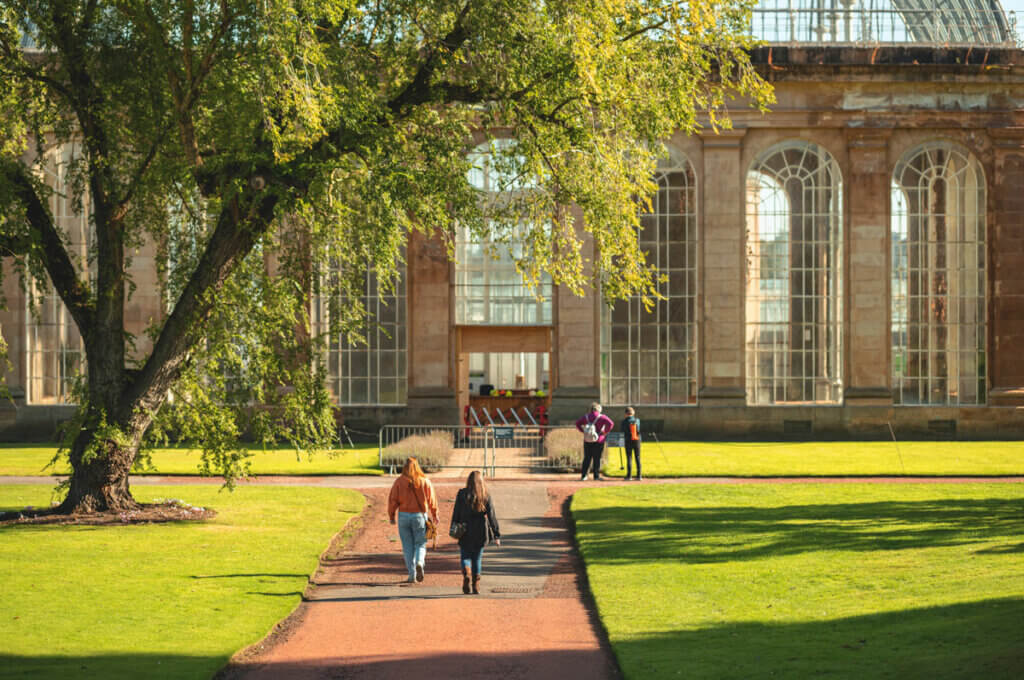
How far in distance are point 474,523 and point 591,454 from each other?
1262 centimetres

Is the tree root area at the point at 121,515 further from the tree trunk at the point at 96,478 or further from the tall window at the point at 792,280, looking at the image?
the tall window at the point at 792,280

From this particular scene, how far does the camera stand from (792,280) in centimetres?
3875

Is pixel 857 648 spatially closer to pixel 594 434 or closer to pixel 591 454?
pixel 594 434

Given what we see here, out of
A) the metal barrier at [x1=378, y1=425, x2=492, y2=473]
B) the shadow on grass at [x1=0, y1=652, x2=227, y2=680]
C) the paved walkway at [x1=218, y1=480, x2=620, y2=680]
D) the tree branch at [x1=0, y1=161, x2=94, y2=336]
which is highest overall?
the tree branch at [x1=0, y1=161, x2=94, y2=336]

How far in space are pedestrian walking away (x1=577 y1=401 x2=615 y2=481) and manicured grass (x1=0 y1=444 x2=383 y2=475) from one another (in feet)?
16.8

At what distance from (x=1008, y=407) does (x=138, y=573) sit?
103 ft

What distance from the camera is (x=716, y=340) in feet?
124

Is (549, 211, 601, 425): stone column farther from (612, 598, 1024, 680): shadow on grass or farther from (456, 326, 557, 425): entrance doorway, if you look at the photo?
(612, 598, 1024, 680): shadow on grass

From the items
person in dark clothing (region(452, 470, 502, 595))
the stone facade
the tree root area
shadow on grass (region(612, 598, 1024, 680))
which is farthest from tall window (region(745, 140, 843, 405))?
shadow on grass (region(612, 598, 1024, 680))

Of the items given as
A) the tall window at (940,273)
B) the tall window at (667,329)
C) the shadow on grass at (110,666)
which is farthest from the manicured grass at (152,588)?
the tall window at (940,273)

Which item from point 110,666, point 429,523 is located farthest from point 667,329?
point 110,666

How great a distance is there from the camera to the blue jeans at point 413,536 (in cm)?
1472

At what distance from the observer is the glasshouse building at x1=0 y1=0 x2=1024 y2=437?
124ft

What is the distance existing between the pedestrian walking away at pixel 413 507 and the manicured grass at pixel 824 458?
13256 millimetres
